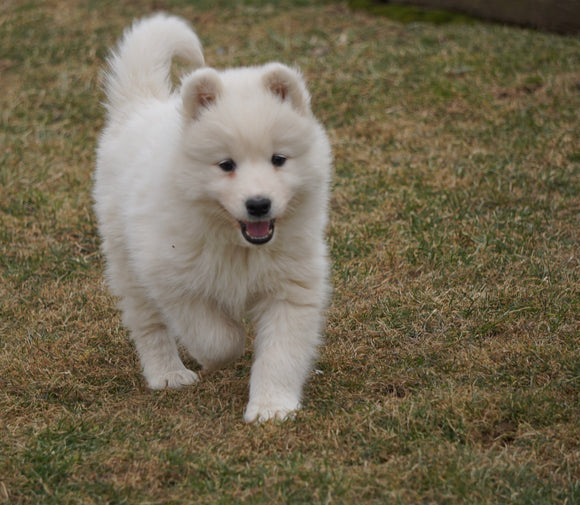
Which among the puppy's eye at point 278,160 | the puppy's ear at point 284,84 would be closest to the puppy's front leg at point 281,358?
the puppy's eye at point 278,160

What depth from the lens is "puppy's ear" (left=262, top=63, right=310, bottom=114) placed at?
11.2 ft

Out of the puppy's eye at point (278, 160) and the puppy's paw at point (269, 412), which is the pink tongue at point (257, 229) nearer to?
the puppy's eye at point (278, 160)

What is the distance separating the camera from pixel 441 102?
302 inches

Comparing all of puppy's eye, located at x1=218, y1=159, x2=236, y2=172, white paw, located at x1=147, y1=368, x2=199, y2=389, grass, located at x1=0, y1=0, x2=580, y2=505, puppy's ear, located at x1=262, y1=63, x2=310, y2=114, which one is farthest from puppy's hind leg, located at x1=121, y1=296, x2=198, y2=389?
puppy's ear, located at x1=262, y1=63, x2=310, y2=114

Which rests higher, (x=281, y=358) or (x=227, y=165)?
(x=227, y=165)

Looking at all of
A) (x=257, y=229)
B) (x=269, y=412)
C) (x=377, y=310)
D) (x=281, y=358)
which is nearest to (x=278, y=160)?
(x=257, y=229)

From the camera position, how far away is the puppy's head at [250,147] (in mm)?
3252

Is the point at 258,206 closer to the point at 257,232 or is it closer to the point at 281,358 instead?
the point at 257,232

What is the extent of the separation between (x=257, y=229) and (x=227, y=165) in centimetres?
27

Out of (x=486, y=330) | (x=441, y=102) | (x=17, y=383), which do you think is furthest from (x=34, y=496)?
(x=441, y=102)

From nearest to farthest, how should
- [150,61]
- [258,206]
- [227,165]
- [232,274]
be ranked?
1. [258,206]
2. [227,165]
3. [232,274]
4. [150,61]

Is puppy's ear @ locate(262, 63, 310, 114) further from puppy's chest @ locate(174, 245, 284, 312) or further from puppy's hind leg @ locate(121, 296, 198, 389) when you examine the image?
puppy's hind leg @ locate(121, 296, 198, 389)

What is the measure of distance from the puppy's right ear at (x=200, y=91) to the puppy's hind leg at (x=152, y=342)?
110 centimetres

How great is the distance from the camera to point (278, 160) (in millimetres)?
3354
